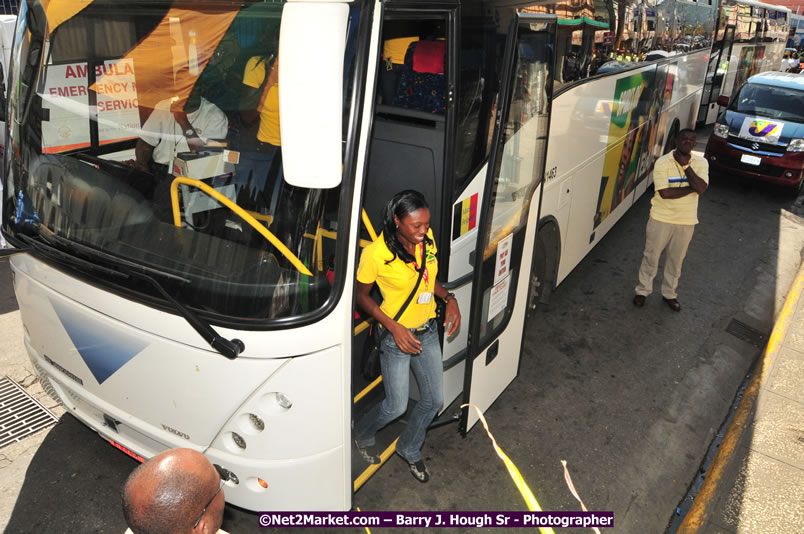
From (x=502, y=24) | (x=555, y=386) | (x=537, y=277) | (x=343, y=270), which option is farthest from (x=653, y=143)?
(x=343, y=270)

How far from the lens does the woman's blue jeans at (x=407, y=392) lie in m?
3.55

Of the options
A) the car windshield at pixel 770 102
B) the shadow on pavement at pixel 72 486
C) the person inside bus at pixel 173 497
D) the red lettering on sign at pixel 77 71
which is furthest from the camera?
the car windshield at pixel 770 102

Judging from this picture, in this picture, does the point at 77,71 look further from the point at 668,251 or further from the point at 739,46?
the point at 739,46

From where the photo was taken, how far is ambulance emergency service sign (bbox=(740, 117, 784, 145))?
1023 cm

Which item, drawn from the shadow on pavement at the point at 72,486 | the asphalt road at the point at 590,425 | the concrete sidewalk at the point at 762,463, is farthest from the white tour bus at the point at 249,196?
the concrete sidewalk at the point at 762,463

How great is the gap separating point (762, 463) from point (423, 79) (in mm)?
3682

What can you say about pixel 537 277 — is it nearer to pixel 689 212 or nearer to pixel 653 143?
pixel 689 212

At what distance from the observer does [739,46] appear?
1458cm

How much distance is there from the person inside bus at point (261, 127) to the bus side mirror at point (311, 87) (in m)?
0.40

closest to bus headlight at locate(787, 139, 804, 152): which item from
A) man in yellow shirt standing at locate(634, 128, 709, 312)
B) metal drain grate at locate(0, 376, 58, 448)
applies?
man in yellow shirt standing at locate(634, 128, 709, 312)

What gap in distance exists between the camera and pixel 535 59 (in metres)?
3.94

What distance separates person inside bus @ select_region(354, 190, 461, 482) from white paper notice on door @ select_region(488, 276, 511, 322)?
356mm

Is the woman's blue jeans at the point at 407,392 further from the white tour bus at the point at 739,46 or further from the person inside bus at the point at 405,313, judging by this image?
the white tour bus at the point at 739,46

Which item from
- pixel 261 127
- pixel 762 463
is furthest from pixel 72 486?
pixel 762 463
